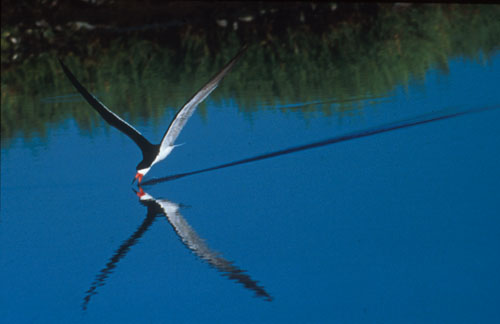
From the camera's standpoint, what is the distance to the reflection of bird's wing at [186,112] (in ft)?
5.97

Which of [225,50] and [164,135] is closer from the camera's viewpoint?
[164,135]

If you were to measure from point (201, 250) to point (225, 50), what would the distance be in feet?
2.28

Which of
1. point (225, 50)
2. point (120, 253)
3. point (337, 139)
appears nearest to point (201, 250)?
point (120, 253)

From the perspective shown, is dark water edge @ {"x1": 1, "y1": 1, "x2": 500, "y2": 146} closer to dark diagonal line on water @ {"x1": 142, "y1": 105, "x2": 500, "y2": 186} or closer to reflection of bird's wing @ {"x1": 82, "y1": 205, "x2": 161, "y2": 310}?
dark diagonal line on water @ {"x1": 142, "y1": 105, "x2": 500, "y2": 186}

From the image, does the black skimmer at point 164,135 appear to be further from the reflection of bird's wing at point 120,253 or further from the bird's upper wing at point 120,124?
the reflection of bird's wing at point 120,253

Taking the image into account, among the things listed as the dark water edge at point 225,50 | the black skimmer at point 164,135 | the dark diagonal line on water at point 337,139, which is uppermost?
the dark water edge at point 225,50

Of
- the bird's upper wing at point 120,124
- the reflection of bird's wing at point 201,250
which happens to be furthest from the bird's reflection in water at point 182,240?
the bird's upper wing at point 120,124

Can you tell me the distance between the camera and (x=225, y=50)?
205cm

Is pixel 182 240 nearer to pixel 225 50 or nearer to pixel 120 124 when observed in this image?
pixel 120 124

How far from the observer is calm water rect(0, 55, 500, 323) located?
1.54 meters

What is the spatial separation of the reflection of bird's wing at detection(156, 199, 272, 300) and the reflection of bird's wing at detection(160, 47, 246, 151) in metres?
0.18

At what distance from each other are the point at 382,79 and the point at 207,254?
743 millimetres

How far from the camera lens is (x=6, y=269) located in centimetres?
168

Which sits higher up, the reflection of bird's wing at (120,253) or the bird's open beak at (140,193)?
the bird's open beak at (140,193)
